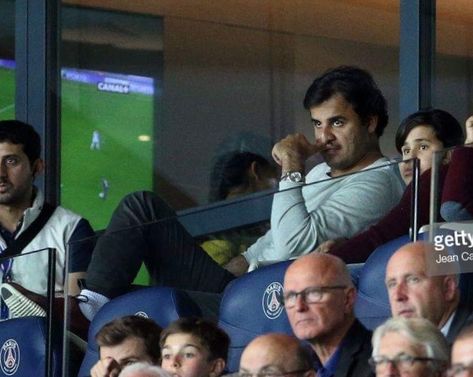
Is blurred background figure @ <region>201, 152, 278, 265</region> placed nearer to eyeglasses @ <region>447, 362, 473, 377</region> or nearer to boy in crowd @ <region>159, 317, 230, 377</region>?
boy in crowd @ <region>159, 317, 230, 377</region>

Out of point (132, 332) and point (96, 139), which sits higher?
point (96, 139)

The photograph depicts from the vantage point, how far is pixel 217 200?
1105 cm

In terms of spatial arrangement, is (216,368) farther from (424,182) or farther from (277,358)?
(424,182)

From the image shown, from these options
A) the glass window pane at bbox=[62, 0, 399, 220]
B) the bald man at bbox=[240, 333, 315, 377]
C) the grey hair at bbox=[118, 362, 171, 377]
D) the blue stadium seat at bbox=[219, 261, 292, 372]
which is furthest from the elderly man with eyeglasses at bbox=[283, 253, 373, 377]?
the glass window pane at bbox=[62, 0, 399, 220]

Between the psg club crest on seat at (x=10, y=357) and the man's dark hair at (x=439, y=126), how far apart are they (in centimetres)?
197

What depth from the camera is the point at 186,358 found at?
709 cm

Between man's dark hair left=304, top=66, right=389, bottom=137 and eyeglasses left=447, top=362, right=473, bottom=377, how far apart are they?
2.88 meters

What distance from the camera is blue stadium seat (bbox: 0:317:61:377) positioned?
845 centimetres

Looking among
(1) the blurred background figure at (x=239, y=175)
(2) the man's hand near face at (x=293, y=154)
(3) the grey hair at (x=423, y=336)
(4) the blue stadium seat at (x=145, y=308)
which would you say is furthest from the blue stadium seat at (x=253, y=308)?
(1) the blurred background figure at (x=239, y=175)

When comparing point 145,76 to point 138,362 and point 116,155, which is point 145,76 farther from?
point 138,362

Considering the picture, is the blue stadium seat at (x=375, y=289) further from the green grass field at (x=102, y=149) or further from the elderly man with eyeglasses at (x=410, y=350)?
the green grass field at (x=102, y=149)

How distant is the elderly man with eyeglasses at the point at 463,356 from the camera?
18.8ft

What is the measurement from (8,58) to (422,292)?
20.9 ft

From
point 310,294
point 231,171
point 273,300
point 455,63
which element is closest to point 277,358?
point 310,294
